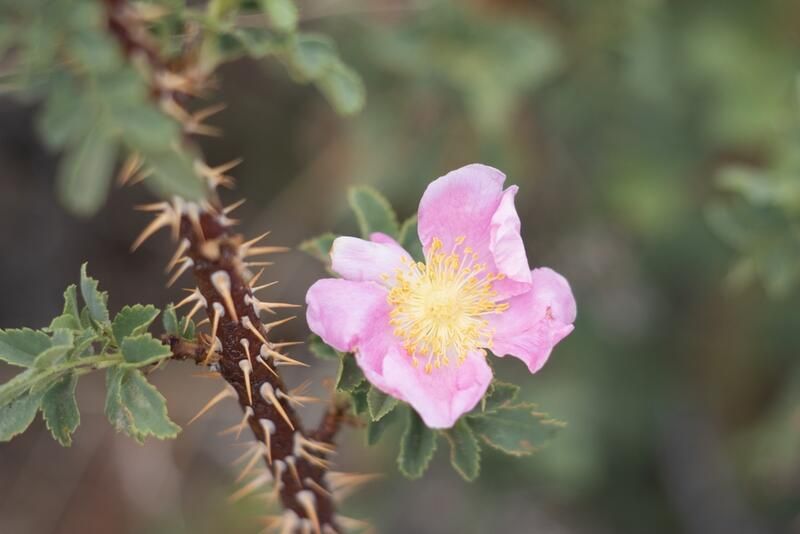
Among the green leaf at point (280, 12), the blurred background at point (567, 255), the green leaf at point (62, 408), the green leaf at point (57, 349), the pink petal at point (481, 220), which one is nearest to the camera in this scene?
the green leaf at point (57, 349)

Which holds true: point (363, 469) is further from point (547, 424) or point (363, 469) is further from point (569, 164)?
point (547, 424)

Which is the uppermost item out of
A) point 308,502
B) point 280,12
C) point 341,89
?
point 280,12

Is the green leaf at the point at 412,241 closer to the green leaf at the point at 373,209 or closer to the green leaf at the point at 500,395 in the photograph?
the green leaf at the point at 373,209

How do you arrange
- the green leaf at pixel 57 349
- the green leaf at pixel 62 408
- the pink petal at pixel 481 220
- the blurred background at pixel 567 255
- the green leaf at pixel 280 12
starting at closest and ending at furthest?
the green leaf at pixel 57 349
the green leaf at pixel 62 408
the pink petal at pixel 481 220
the green leaf at pixel 280 12
the blurred background at pixel 567 255

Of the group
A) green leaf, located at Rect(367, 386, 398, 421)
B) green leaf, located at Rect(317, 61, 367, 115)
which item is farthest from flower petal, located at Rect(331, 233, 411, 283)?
green leaf, located at Rect(317, 61, 367, 115)

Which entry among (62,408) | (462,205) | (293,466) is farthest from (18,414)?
(462,205)

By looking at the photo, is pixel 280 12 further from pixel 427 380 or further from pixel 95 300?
pixel 427 380

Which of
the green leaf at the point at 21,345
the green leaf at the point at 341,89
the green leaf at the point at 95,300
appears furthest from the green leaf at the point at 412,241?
the green leaf at the point at 21,345

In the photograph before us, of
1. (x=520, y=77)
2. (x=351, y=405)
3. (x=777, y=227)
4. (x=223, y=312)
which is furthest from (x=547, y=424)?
(x=520, y=77)
